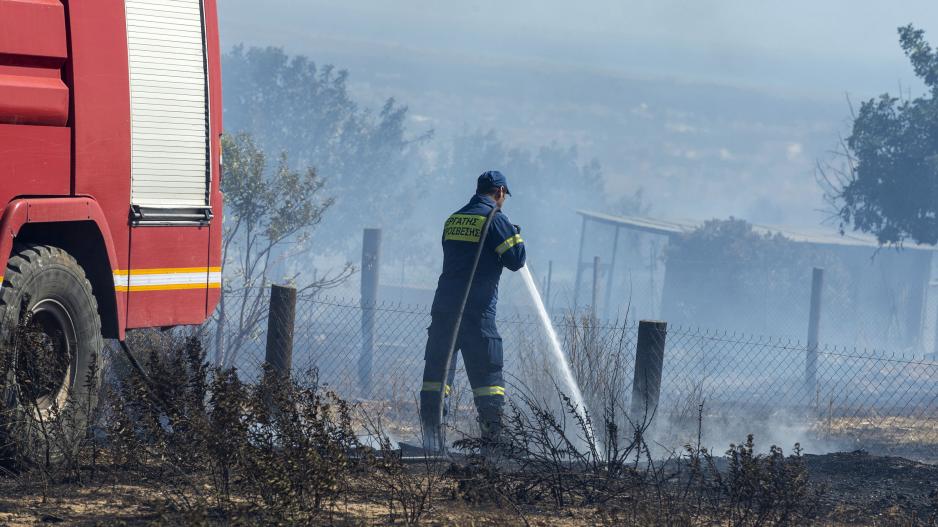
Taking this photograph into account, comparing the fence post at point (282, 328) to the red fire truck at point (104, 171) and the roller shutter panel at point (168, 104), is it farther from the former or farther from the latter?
the roller shutter panel at point (168, 104)

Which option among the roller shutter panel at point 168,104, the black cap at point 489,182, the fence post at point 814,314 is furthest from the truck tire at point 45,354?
the fence post at point 814,314

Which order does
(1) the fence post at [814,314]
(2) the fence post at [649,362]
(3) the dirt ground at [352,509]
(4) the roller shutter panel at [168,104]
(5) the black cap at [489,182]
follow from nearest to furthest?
(3) the dirt ground at [352,509], (4) the roller shutter panel at [168,104], (5) the black cap at [489,182], (2) the fence post at [649,362], (1) the fence post at [814,314]

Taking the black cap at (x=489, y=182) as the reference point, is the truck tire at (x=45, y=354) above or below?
below

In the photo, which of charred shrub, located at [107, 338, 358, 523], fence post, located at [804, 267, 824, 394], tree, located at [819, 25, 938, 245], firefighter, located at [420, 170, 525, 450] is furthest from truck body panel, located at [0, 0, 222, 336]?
tree, located at [819, 25, 938, 245]

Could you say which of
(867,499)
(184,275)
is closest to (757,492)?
(867,499)

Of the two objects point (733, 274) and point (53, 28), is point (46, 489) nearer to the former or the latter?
point (53, 28)

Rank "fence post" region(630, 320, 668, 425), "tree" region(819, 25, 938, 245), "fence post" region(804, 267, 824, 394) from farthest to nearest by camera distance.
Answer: "tree" region(819, 25, 938, 245)
"fence post" region(804, 267, 824, 394)
"fence post" region(630, 320, 668, 425)

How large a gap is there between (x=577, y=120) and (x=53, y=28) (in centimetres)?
13118

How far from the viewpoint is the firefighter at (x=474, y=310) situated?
22.9 feet

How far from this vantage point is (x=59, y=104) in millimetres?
4973

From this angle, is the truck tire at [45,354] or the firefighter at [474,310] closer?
the truck tire at [45,354]

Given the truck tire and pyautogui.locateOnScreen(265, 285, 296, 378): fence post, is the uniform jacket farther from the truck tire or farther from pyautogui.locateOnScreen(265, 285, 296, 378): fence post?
the truck tire

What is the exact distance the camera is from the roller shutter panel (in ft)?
17.9

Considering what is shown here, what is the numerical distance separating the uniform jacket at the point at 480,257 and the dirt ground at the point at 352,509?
2215mm
